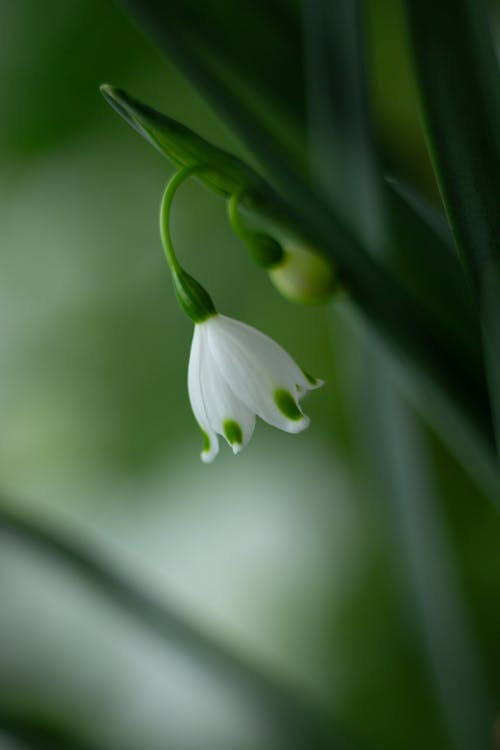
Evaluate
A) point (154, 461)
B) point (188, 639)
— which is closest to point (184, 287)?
point (188, 639)

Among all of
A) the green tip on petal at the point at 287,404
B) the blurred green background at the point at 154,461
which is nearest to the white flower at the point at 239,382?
the green tip on petal at the point at 287,404

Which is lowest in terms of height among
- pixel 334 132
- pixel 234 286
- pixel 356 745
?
pixel 356 745

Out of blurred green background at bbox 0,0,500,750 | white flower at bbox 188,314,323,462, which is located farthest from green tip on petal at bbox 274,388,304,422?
blurred green background at bbox 0,0,500,750

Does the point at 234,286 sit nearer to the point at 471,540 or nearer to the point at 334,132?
the point at 471,540

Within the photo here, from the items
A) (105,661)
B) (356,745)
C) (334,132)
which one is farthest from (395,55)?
(105,661)

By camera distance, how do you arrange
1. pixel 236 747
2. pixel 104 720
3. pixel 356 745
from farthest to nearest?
1. pixel 104 720
2. pixel 236 747
3. pixel 356 745

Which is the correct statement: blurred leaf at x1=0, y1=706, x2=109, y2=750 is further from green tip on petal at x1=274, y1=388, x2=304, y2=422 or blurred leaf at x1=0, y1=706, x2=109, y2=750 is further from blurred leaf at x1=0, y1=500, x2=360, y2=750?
green tip on petal at x1=274, y1=388, x2=304, y2=422

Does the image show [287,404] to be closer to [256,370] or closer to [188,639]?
[256,370]
